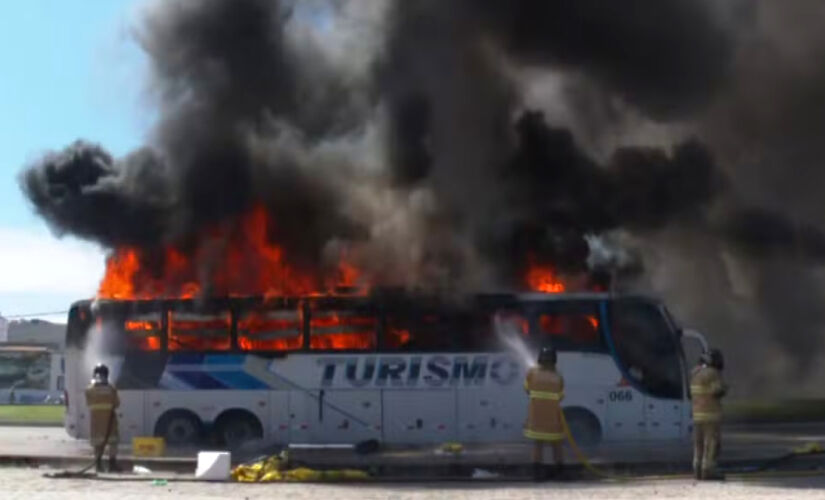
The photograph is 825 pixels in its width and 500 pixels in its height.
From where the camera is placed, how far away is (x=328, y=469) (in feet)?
48.3

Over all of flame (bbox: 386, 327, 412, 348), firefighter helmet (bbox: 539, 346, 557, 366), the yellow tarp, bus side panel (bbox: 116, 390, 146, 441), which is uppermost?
flame (bbox: 386, 327, 412, 348)

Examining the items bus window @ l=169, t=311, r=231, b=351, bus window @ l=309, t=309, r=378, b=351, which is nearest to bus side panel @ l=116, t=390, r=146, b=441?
bus window @ l=169, t=311, r=231, b=351

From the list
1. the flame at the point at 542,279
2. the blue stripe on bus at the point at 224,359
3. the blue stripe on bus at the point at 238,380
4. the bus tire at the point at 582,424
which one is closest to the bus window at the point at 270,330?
the blue stripe on bus at the point at 224,359

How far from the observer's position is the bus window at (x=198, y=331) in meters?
18.4

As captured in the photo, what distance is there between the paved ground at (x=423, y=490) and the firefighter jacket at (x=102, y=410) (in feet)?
5.47

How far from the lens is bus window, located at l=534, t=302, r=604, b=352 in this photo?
17859 millimetres

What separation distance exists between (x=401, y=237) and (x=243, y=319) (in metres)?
4.52

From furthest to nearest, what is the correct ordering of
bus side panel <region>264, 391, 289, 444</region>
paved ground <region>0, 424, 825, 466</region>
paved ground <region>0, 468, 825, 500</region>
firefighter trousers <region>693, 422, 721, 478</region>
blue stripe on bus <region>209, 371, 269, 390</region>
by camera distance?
blue stripe on bus <region>209, 371, 269, 390</region>
bus side panel <region>264, 391, 289, 444</region>
paved ground <region>0, 424, 825, 466</region>
firefighter trousers <region>693, 422, 721, 478</region>
paved ground <region>0, 468, 825, 500</region>

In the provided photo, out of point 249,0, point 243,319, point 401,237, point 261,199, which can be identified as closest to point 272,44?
point 249,0

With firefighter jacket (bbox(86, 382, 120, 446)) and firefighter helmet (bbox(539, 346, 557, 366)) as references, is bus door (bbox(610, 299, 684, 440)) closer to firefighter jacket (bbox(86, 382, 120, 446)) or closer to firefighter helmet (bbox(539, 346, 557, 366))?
firefighter helmet (bbox(539, 346, 557, 366))

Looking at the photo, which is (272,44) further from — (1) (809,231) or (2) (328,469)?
(1) (809,231)

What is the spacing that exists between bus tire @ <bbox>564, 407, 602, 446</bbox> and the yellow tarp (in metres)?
4.60

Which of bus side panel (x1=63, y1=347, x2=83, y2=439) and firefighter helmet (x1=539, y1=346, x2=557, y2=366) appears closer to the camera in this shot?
firefighter helmet (x1=539, y1=346, x2=557, y2=366)

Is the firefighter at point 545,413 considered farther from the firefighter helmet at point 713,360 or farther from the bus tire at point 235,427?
the bus tire at point 235,427
